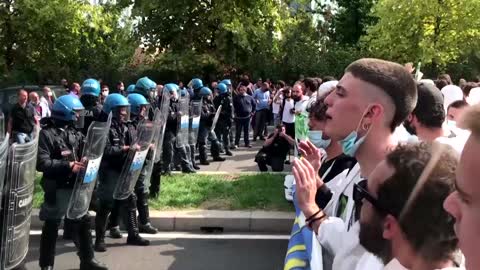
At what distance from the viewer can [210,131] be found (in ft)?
41.4

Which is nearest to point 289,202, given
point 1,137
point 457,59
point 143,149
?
point 143,149

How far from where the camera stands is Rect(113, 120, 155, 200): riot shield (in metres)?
6.55

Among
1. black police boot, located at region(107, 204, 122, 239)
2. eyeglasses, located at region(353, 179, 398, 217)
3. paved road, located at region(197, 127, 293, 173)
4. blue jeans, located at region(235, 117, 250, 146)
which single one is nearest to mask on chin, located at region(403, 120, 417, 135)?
eyeglasses, located at region(353, 179, 398, 217)

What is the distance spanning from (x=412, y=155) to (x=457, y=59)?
24.8 m

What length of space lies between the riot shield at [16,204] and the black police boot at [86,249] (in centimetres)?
103

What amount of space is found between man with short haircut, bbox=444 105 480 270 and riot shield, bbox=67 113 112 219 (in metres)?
4.62

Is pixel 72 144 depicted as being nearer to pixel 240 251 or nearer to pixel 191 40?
pixel 240 251

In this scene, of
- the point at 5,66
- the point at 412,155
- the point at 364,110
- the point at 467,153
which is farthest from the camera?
the point at 5,66

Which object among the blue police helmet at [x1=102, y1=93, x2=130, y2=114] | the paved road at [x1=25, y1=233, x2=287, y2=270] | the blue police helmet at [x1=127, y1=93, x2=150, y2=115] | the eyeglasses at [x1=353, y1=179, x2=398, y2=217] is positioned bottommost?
the paved road at [x1=25, y1=233, x2=287, y2=270]

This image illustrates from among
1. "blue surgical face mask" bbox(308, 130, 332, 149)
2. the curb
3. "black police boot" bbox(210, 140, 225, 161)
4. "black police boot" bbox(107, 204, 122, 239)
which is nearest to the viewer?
"blue surgical face mask" bbox(308, 130, 332, 149)

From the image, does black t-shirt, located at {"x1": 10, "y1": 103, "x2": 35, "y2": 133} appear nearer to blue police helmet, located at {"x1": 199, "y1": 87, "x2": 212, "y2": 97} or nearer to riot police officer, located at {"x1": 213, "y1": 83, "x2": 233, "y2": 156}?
blue police helmet, located at {"x1": 199, "y1": 87, "x2": 212, "y2": 97}

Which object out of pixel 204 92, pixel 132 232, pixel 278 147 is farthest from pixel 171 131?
pixel 132 232

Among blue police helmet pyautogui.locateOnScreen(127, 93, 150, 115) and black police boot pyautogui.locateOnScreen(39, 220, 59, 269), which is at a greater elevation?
blue police helmet pyautogui.locateOnScreen(127, 93, 150, 115)

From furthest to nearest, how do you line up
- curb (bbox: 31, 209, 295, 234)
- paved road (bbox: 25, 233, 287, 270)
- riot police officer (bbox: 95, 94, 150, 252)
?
curb (bbox: 31, 209, 295, 234)
riot police officer (bbox: 95, 94, 150, 252)
paved road (bbox: 25, 233, 287, 270)
